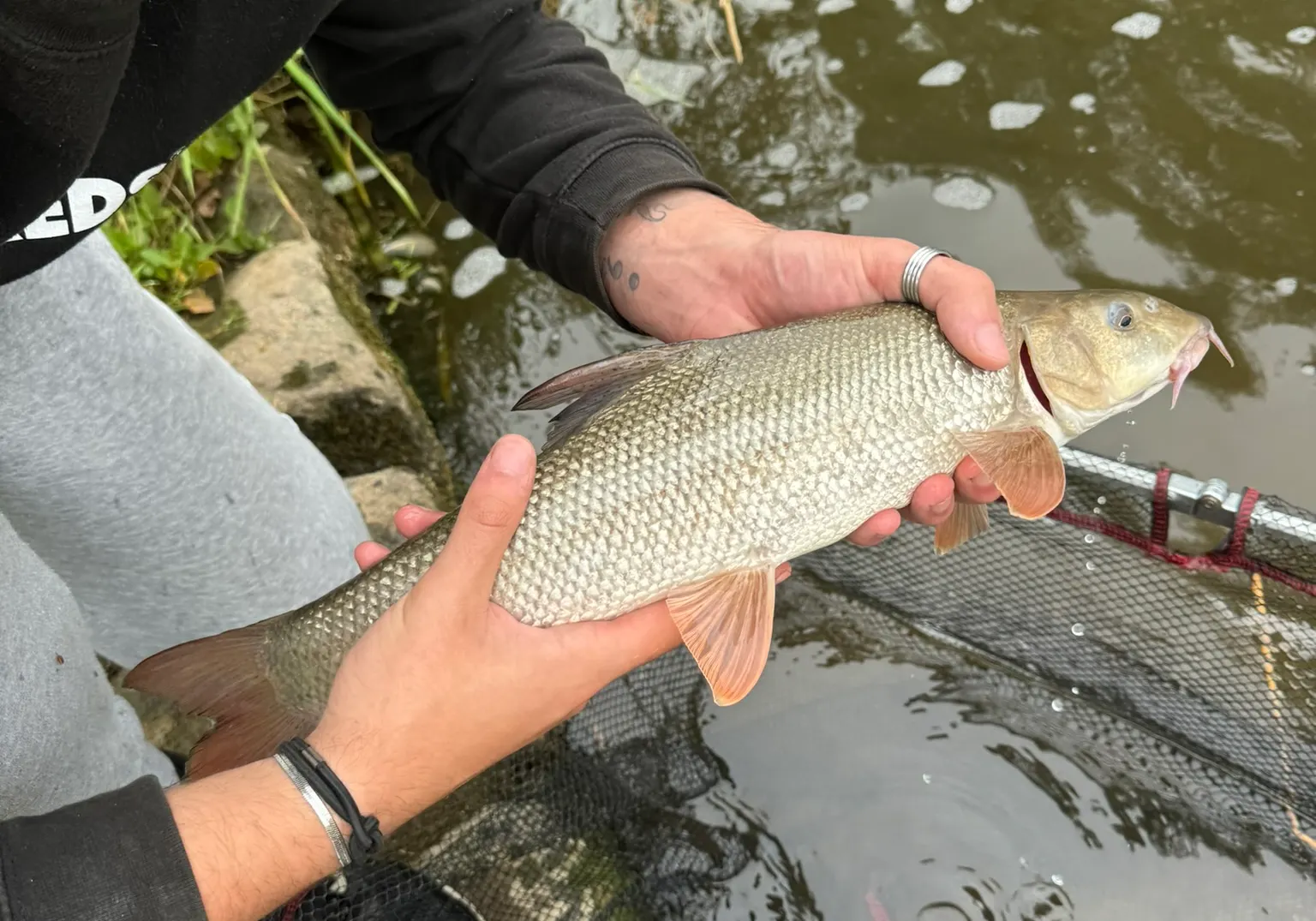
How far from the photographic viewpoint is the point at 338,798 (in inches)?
53.2

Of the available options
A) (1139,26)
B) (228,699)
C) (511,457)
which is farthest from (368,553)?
(1139,26)

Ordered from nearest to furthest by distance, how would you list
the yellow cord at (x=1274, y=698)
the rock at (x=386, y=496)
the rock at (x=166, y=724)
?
the yellow cord at (x=1274, y=698) → the rock at (x=166, y=724) → the rock at (x=386, y=496)

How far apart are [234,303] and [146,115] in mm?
1789

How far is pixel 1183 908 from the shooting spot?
209 cm

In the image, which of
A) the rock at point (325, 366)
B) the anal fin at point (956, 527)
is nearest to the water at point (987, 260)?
the rock at point (325, 366)

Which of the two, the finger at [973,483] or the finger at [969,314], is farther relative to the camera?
the finger at [973,483]

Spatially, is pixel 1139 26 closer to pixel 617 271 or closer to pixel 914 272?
pixel 914 272

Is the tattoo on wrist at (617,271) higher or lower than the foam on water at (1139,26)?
higher

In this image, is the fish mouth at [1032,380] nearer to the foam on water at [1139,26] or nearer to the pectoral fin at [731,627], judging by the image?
the pectoral fin at [731,627]

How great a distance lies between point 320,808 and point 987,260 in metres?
2.56

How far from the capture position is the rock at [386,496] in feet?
8.92

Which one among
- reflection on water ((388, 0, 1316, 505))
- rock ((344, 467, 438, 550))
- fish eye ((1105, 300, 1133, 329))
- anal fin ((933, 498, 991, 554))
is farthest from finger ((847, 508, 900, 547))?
rock ((344, 467, 438, 550))

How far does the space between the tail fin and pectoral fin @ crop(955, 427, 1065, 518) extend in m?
1.27

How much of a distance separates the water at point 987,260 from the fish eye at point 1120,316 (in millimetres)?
982
